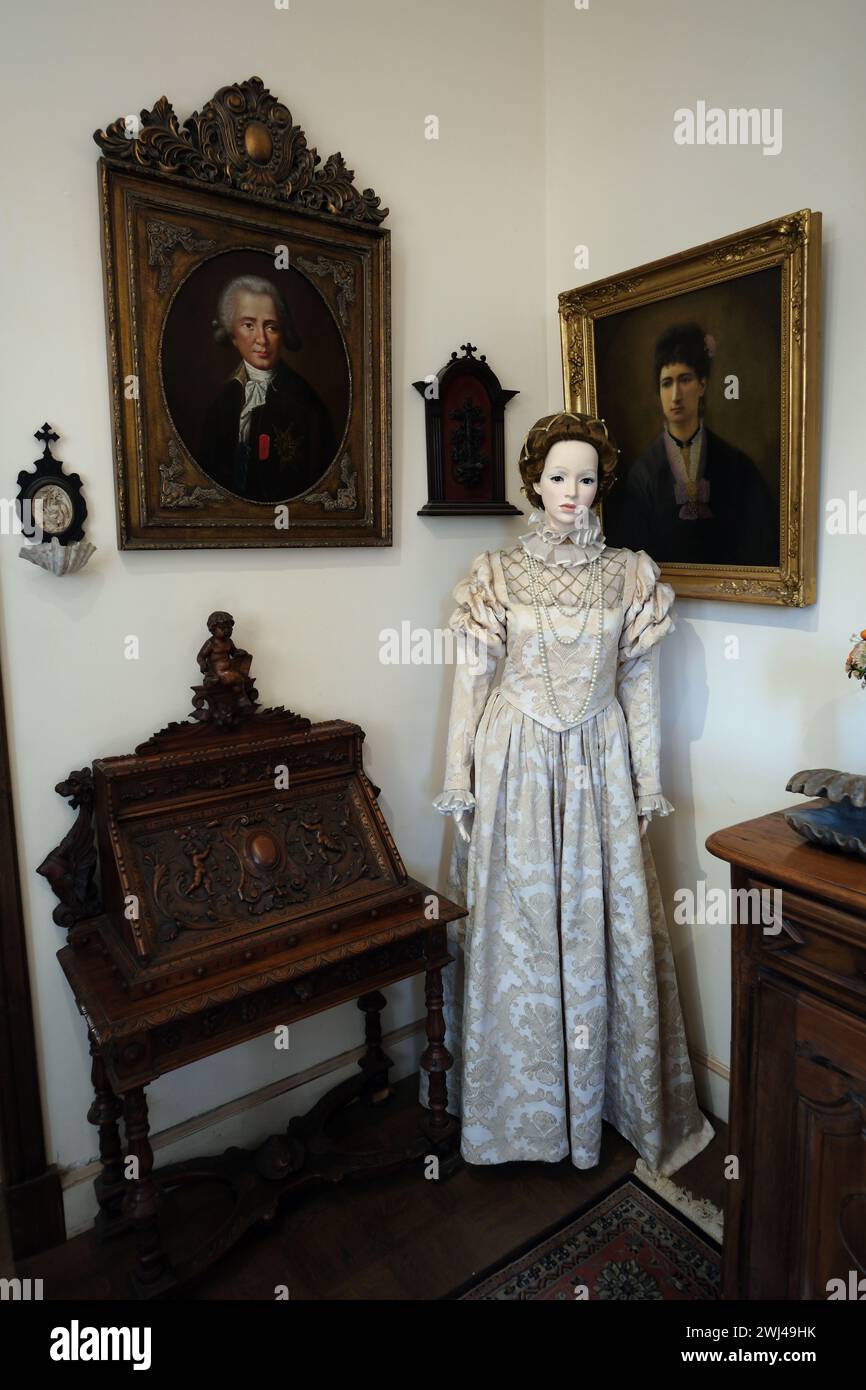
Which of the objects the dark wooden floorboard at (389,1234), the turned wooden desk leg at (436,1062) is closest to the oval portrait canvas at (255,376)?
the turned wooden desk leg at (436,1062)

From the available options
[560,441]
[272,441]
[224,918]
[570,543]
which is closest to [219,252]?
[272,441]

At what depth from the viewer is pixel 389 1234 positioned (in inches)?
84.4

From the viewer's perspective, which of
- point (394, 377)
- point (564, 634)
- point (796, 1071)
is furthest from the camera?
point (394, 377)

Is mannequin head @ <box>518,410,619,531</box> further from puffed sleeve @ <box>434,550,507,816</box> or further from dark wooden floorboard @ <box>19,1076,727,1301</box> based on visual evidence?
dark wooden floorboard @ <box>19,1076,727,1301</box>

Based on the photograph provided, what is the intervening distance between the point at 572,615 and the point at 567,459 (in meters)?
0.41

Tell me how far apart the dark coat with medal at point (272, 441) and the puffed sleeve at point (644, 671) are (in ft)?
3.11

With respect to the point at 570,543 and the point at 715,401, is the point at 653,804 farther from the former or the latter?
the point at 715,401

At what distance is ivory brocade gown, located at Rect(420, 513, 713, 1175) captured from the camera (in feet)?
7.38

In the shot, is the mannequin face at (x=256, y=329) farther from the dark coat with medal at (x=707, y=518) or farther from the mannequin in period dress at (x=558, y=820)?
the dark coat with medal at (x=707, y=518)

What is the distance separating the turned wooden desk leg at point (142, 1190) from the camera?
1754 millimetres

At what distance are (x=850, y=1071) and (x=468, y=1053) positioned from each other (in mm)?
1120

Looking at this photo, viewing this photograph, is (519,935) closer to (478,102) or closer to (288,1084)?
(288,1084)

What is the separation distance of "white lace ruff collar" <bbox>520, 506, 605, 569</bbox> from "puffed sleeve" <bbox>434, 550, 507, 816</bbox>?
16 cm
